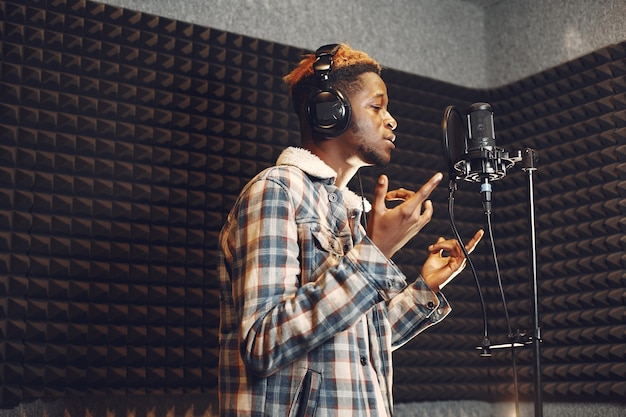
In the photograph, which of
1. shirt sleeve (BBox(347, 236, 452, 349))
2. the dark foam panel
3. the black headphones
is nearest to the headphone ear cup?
the black headphones

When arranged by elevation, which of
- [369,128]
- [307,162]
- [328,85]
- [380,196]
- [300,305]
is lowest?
[300,305]

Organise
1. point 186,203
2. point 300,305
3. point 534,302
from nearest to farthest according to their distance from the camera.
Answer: point 300,305
point 534,302
point 186,203

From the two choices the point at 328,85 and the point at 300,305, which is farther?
the point at 328,85

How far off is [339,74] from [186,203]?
1.16 m

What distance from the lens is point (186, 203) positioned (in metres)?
2.92

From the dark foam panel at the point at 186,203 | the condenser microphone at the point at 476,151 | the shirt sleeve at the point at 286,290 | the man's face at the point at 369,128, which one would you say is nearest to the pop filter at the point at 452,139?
the condenser microphone at the point at 476,151

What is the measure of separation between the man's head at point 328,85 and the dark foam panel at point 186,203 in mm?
1032

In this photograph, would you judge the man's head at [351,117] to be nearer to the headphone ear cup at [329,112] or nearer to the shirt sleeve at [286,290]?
the headphone ear cup at [329,112]

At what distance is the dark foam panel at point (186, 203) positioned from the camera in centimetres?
260

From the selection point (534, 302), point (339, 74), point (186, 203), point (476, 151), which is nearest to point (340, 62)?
point (339, 74)

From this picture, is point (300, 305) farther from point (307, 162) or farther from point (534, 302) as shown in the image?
point (534, 302)

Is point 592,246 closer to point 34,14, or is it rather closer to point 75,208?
point 75,208

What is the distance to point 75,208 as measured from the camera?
2678mm

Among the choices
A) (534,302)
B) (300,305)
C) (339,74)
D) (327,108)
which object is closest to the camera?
(300,305)
